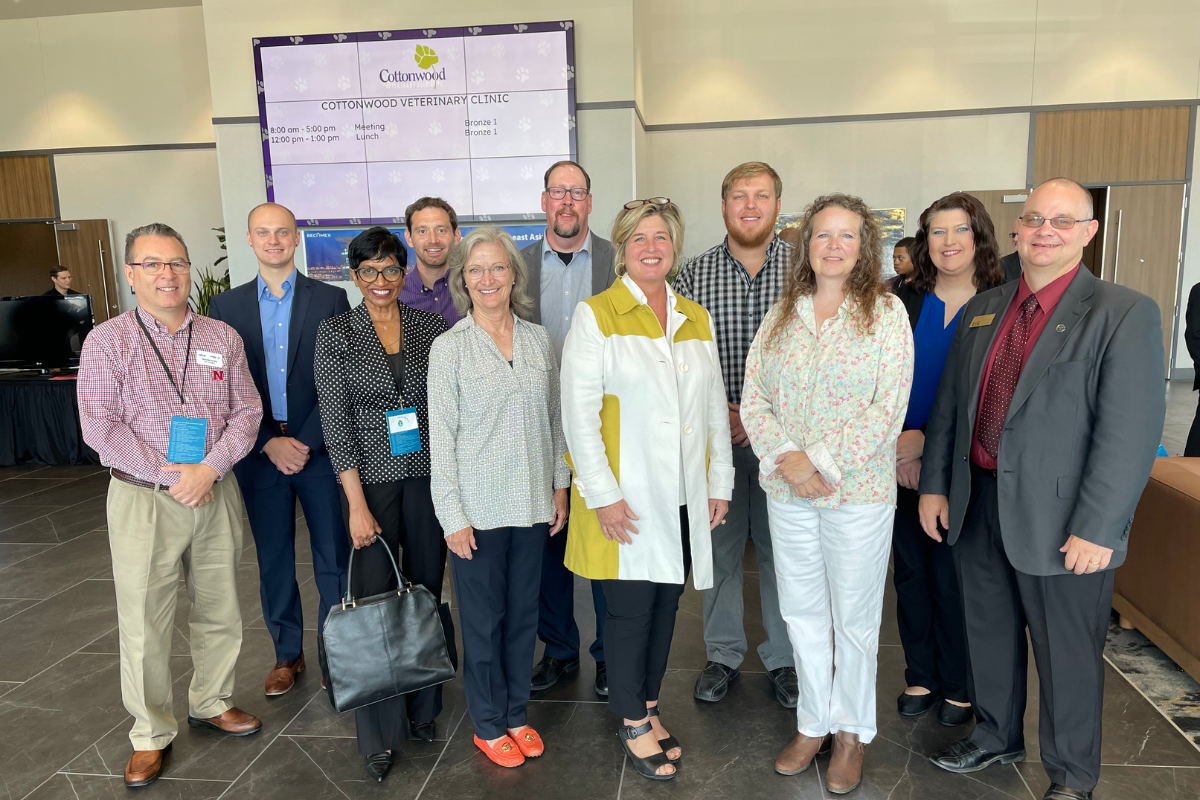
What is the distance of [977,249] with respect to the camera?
249 centimetres

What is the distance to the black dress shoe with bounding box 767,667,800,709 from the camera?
8.82 feet

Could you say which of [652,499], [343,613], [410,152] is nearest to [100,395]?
[343,613]

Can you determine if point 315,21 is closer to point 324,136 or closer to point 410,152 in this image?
point 324,136

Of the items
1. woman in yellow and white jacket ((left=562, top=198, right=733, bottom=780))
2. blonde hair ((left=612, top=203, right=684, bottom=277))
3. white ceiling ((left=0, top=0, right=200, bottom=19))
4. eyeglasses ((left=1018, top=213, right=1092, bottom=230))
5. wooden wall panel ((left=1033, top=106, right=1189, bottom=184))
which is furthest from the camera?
white ceiling ((left=0, top=0, right=200, bottom=19))

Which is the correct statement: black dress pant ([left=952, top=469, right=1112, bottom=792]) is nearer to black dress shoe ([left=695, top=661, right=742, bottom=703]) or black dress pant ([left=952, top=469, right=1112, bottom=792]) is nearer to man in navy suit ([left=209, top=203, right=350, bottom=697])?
black dress shoe ([left=695, top=661, right=742, bottom=703])

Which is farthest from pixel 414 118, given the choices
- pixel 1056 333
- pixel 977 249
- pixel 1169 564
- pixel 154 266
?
pixel 1169 564

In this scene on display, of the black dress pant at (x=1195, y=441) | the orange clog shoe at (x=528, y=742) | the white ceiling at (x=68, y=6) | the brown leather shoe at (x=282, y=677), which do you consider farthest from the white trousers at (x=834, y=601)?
the white ceiling at (x=68, y=6)

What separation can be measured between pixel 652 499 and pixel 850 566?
619 mm

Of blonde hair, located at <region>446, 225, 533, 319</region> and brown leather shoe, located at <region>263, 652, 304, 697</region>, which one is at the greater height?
blonde hair, located at <region>446, 225, 533, 319</region>

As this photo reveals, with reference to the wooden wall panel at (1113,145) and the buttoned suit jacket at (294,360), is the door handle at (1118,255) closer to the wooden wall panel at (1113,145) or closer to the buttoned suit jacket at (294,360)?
the wooden wall panel at (1113,145)

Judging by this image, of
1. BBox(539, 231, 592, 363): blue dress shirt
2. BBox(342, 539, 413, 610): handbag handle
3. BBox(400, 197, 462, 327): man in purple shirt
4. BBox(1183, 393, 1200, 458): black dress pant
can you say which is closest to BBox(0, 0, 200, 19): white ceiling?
BBox(400, 197, 462, 327): man in purple shirt

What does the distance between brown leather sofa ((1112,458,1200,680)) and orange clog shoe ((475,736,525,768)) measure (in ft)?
8.27

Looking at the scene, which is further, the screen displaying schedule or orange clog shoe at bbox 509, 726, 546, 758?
the screen displaying schedule

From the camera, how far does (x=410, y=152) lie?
629 cm
